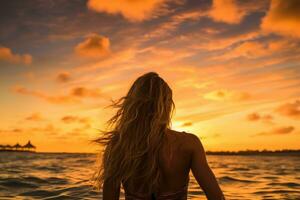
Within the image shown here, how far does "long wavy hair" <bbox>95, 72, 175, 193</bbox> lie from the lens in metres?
A: 3.74

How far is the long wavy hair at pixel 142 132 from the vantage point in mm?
3740

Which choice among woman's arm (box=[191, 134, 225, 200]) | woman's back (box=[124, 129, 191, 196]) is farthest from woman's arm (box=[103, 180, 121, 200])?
woman's arm (box=[191, 134, 225, 200])

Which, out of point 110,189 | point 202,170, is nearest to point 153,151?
point 202,170

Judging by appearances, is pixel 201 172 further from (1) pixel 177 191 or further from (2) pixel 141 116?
(2) pixel 141 116

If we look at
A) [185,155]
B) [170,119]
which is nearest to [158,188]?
[185,155]

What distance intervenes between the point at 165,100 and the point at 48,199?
9.26 metres

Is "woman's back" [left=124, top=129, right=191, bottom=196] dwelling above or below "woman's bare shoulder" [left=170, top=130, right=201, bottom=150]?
below

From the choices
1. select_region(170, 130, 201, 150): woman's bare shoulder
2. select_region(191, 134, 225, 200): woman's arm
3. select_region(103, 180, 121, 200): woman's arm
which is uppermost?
select_region(170, 130, 201, 150): woman's bare shoulder

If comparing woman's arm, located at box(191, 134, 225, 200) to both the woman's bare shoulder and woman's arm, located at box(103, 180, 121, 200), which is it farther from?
woman's arm, located at box(103, 180, 121, 200)

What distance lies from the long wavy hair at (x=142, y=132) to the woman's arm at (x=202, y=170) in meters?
0.35

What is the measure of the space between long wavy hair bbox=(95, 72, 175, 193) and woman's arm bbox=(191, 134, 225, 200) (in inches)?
13.8

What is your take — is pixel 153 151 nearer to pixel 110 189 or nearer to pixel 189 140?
pixel 189 140

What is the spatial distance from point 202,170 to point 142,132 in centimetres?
72

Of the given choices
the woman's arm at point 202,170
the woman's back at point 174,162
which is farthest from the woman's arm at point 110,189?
the woman's arm at point 202,170
